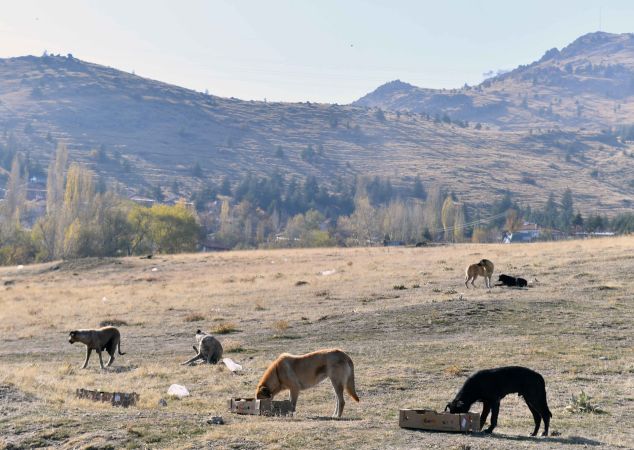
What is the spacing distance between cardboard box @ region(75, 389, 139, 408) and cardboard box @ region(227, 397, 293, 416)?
2.52 meters

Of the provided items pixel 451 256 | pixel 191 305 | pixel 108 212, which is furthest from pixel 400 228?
pixel 191 305

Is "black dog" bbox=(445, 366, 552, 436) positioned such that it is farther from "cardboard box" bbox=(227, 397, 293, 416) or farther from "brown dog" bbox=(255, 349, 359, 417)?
"cardboard box" bbox=(227, 397, 293, 416)

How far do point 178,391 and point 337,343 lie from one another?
29.8 feet

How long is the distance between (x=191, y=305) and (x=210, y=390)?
20178mm

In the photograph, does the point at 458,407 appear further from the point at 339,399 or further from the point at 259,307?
the point at 259,307

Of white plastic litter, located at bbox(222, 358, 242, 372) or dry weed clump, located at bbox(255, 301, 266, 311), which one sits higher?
white plastic litter, located at bbox(222, 358, 242, 372)

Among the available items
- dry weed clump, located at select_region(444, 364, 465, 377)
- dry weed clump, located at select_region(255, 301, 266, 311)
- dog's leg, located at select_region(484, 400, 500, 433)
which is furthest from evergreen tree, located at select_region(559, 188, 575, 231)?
dog's leg, located at select_region(484, 400, 500, 433)

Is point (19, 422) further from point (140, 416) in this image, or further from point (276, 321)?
point (276, 321)

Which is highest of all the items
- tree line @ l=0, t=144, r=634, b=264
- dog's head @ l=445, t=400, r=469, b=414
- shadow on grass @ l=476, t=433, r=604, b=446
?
dog's head @ l=445, t=400, r=469, b=414

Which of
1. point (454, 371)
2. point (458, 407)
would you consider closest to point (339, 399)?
point (458, 407)

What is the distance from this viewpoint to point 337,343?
94.5 feet

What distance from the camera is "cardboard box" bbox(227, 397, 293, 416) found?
16297mm

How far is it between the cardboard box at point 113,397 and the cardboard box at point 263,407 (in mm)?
2523

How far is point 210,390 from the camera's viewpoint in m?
21.0
